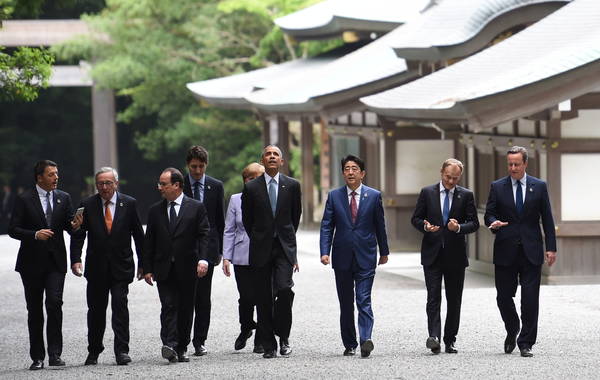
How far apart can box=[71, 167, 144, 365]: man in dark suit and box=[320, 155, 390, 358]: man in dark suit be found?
4.85 ft

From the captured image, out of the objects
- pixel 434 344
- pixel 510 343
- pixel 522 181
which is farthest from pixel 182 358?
pixel 522 181

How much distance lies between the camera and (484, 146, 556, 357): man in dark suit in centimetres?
1117

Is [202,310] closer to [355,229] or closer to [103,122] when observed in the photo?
[355,229]

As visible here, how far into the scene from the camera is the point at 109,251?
10.9 meters

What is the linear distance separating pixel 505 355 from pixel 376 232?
1338mm

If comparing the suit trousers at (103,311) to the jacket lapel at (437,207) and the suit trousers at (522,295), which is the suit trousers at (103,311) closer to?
the jacket lapel at (437,207)

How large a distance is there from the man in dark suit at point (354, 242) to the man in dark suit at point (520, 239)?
0.88 m

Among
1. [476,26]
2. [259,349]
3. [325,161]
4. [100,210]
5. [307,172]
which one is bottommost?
[259,349]

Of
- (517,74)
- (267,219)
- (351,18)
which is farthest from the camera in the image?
(351,18)

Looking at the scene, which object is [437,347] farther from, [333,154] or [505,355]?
[333,154]

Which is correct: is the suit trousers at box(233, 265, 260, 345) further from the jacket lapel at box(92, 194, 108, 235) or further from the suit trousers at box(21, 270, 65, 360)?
the suit trousers at box(21, 270, 65, 360)

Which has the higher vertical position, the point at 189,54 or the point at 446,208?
the point at 189,54

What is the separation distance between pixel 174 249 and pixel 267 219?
768 mm

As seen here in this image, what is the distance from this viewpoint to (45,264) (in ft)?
35.7
